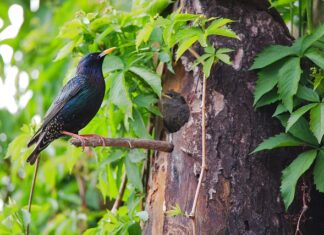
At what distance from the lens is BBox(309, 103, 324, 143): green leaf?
3328 millimetres

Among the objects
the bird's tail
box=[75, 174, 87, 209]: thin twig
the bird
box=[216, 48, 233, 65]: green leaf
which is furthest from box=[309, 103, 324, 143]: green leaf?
box=[75, 174, 87, 209]: thin twig

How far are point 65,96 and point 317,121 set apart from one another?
1454 mm

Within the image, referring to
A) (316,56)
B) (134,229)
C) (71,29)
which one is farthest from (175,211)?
(71,29)

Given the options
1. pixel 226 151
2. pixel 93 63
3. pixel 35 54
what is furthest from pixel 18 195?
pixel 226 151

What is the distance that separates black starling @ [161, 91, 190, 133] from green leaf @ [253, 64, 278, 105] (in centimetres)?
38

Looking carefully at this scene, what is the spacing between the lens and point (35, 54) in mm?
6809

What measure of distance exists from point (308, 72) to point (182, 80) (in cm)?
65

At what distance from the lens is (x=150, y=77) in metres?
3.83

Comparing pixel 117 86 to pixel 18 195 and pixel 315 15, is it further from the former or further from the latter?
pixel 18 195

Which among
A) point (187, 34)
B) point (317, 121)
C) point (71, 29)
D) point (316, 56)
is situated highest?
point (71, 29)

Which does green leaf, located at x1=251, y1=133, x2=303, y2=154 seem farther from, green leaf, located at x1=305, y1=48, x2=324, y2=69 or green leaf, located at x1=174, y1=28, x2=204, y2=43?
green leaf, located at x1=174, y1=28, x2=204, y2=43

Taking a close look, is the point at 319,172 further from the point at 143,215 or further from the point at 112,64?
the point at 112,64

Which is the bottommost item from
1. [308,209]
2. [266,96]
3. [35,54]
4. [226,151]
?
[308,209]

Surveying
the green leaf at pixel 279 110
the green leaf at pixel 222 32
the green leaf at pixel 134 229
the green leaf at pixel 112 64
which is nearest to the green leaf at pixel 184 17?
the green leaf at pixel 222 32
